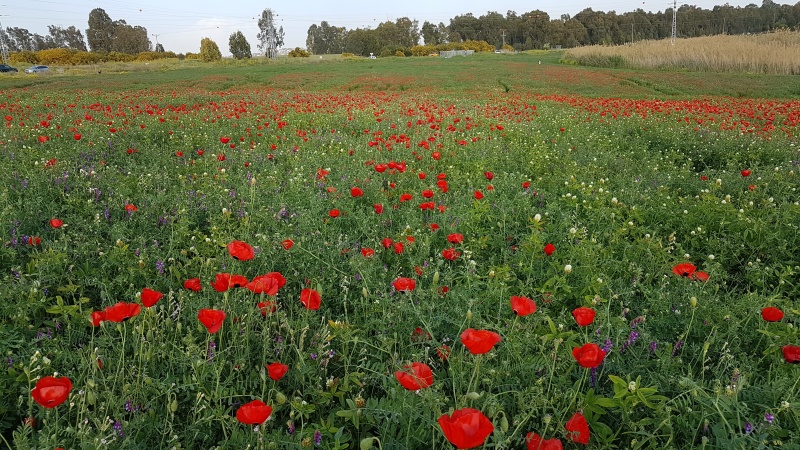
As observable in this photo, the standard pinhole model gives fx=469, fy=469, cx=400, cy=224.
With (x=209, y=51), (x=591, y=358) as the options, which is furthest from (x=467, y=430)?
(x=209, y=51)

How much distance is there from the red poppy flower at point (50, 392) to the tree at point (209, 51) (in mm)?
71818

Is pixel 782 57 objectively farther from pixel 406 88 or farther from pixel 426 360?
pixel 426 360

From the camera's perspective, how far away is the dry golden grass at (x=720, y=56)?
2602 centimetres

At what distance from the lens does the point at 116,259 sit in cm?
324

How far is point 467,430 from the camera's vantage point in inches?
48.0

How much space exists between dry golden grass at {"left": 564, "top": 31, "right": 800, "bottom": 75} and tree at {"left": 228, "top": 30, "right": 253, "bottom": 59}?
72.8m

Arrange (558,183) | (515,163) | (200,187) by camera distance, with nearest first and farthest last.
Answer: (200,187) → (558,183) → (515,163)

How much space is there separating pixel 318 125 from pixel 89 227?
6.45 meters

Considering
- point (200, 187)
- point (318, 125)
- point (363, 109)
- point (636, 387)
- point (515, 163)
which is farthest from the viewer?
point (363, 109)

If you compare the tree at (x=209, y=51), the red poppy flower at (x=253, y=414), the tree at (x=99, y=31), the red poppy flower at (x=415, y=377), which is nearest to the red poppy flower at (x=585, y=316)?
the red poppy flower at (x=415, y=377)

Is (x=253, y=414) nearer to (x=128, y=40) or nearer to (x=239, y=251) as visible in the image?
(x=239, y=251)

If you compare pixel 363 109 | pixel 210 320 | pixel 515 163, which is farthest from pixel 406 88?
pixel 210 320

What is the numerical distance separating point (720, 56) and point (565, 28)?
109 meters

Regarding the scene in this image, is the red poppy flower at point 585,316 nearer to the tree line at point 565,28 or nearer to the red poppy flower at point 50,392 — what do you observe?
the red poppy flower at point 50,392
